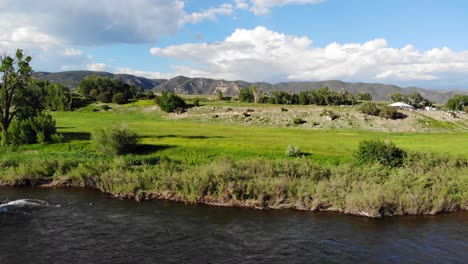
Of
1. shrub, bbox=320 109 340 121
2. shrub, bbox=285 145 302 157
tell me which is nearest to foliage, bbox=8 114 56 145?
shrub, bbox=285 145 302 157

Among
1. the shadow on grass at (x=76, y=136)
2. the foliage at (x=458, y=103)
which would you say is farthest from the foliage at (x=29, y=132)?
the foliage at (x=458, y=103)

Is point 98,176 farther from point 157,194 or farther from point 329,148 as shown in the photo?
point 329,148

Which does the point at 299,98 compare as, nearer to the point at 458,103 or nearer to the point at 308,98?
the point at 308,98

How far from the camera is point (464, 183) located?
34906mm

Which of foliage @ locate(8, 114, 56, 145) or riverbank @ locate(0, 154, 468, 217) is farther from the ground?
foliage @ locate(8, 114, 56, 145)

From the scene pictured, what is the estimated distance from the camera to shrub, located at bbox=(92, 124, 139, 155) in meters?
46.6

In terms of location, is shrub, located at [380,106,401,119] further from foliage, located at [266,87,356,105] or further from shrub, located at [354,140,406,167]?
foliage, located at [266,87,356,105]

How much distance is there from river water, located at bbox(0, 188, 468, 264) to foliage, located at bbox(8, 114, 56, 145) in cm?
2338

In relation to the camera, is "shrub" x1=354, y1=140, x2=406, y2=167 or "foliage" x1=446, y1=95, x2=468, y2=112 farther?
"foliage" x1=446, y1=95, x2=468, y2=112

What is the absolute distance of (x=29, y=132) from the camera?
2101 inches

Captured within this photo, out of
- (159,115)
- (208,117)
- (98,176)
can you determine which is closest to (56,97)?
(159,115)

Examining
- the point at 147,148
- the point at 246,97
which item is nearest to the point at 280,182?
the point at 147,148

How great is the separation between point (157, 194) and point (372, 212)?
1661 centimetres

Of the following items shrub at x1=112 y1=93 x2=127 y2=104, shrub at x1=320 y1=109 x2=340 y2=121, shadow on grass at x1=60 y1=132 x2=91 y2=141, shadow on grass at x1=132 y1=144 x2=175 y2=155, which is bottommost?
shadow on grass at x1=132 y1=144 x2=175 y2=155
